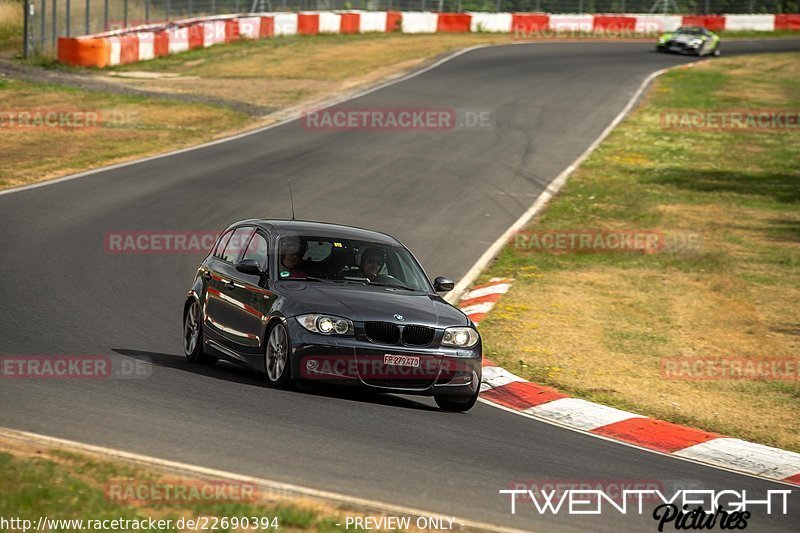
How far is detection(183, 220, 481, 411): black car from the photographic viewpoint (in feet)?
34.3

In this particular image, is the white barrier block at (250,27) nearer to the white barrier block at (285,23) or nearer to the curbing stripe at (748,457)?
the white barrier block at (285,23)

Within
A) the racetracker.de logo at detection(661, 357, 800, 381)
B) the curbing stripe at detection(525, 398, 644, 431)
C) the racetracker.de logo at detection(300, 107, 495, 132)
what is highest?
the racetracker.de logo at detection(300, 107, 495, 132)

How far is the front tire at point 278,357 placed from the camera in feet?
34.7

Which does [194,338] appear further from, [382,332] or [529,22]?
[529,22]

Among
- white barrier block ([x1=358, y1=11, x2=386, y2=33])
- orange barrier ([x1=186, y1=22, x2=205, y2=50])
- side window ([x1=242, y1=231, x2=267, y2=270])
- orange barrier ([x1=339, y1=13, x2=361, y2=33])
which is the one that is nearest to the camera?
side window ([x1=242, y1=231, x2=267, y2=270])

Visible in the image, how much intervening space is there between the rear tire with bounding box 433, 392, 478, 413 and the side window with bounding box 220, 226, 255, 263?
2.70 m

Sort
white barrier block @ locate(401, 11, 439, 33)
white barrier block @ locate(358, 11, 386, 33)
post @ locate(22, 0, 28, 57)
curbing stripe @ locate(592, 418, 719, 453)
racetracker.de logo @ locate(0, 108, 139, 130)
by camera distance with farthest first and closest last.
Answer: white barrier block @ locate(401, 11, 439, 33), white barrier block @ locate(358, 11, 386, 33), post @ locate(22, 0, 28, 57), racetracker.de logo @ locate(0, 108, 139, 130), curbing stripe @ locate(592, 418, 719, 453)

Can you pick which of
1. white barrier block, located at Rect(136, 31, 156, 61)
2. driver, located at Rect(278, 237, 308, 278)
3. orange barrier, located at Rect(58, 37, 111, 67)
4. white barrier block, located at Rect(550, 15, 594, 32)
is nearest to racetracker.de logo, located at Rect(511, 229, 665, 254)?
driver, located at Rect(278, 237, 308, 278)

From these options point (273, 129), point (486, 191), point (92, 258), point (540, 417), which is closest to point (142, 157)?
point (273, 129)

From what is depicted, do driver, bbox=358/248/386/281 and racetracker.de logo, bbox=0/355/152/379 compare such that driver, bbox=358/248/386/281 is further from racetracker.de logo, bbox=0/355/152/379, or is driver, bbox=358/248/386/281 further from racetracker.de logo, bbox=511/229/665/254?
racetracker.de logo, bbox=511/229/665/254

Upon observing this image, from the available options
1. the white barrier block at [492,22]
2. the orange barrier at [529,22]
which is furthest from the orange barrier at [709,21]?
the white barrier block at [492,22]

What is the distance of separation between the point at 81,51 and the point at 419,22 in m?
21.6

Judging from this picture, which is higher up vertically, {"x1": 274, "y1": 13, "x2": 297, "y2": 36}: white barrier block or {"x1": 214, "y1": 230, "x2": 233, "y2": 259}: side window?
{"x1": 274, "y1": 13, "x2": 297, "y2": 36}: white barrier block

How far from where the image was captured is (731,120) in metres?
38.3
